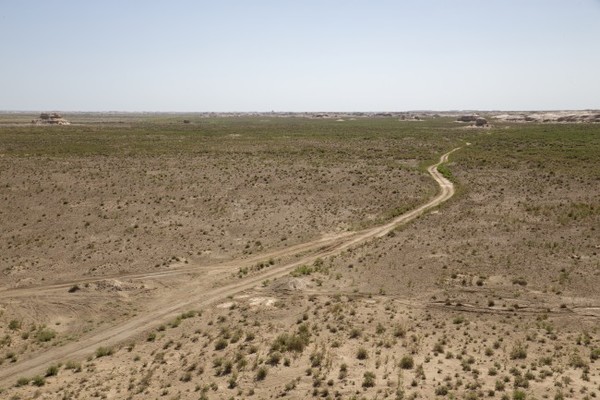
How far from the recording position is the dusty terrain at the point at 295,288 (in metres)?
17.5

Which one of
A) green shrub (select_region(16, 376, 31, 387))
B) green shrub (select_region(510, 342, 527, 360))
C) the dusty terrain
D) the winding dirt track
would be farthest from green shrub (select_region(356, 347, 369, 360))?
green shrub (select_region(16, 376, 31, 387))

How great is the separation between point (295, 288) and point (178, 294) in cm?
681

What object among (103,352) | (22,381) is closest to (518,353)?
(103,352)

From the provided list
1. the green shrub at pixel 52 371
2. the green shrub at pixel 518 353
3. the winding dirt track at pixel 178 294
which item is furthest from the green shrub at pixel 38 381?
the green shrub at pixel 518 353

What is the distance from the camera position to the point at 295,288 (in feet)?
86.4

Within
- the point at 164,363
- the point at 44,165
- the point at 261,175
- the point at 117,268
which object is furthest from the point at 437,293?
the point at 44,165

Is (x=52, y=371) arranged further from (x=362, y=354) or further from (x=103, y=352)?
(x=362, y=354)

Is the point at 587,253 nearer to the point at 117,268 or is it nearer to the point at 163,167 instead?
the point at 117,268

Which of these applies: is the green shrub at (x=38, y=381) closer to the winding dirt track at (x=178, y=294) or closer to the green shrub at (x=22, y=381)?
the green shrub at (x=22, y=381)

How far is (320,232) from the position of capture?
38.3 metres

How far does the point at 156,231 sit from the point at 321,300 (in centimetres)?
1862

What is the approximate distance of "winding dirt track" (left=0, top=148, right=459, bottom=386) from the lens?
19625 mm

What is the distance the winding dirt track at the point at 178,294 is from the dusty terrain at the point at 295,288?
13cm

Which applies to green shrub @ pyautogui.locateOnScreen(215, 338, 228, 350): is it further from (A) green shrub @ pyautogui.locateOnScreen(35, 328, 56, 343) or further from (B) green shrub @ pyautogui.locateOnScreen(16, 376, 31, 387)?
(A) green shrub @ pyautogui.locateOnScreen(35, 328, 56, 343)
